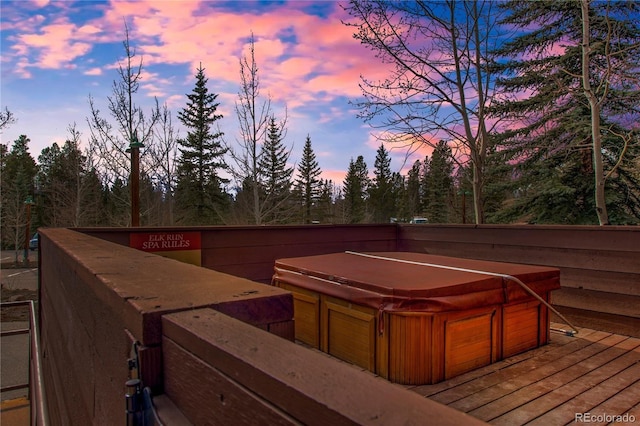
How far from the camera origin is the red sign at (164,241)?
3609 millimetres

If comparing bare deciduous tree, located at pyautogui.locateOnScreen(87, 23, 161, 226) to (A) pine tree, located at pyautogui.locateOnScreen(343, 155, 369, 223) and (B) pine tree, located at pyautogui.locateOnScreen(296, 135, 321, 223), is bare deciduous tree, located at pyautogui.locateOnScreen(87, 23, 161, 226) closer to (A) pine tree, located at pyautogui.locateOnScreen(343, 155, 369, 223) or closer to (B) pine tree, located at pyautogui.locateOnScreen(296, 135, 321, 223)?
(B) pine tree, located at pyautogui.locateOnScreen(296, 135, 321, 223)

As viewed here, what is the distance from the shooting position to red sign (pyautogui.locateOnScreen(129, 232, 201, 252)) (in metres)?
3.61

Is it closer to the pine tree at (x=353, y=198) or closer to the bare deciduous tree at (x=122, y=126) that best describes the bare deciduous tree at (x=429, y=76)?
the bare deciduous tree at (x=122, y=126)

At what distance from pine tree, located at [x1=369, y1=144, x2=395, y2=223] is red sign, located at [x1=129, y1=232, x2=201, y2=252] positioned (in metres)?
30.4

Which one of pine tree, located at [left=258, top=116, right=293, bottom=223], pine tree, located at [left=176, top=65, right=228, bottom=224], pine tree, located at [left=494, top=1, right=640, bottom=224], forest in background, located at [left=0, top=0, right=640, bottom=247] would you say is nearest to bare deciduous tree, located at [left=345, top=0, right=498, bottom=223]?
forest in background, located at [left=0, top=0, right=640, bottom=247]

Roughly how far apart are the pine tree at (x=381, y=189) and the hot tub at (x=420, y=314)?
1231 inches

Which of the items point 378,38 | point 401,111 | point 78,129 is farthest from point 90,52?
point 401,111

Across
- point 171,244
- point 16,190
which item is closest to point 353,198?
point 16,190

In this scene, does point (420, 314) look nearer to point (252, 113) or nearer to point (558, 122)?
point (252, 113)

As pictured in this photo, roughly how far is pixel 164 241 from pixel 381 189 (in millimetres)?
33934

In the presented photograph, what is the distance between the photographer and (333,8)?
6.30m

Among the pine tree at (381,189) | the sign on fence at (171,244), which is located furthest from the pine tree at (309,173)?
the sign on fence at (171,244)

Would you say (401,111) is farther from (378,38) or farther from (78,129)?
(78,129)

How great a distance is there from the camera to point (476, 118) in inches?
253
